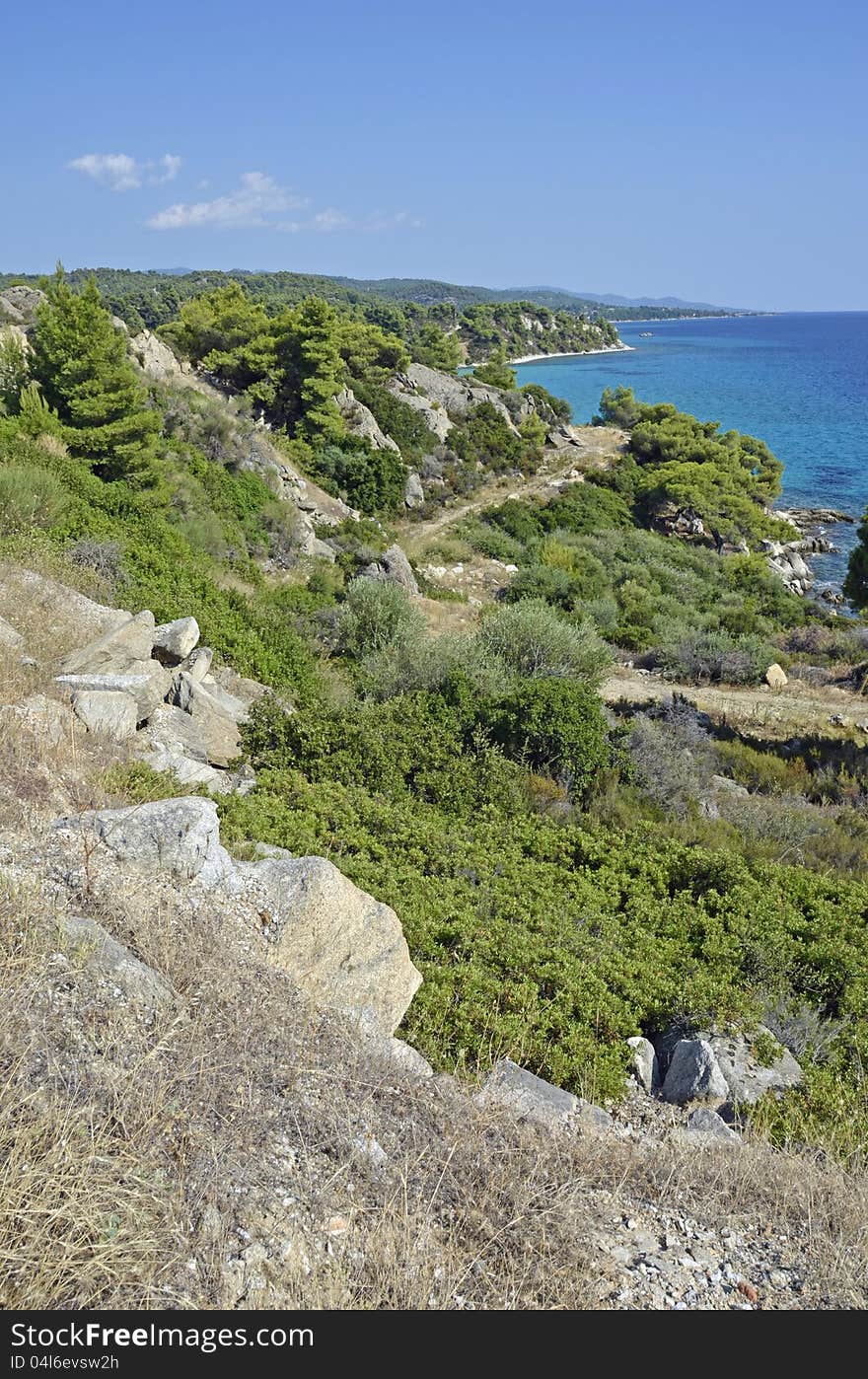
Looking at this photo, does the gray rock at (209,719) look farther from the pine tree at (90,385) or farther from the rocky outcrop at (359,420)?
the rocky outcrop at (359,420)

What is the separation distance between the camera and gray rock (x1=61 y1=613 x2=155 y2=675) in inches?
348

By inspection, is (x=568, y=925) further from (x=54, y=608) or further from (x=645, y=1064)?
(x=54, y=608)

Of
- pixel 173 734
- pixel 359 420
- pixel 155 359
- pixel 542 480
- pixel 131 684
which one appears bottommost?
pixel 173 734

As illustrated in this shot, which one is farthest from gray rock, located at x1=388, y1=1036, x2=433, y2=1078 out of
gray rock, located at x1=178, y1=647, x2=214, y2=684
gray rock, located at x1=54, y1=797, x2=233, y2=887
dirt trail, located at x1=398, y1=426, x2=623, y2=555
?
dirt trail, located at x1=398, y1=426, x2=623, y2=555

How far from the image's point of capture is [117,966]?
152 inches

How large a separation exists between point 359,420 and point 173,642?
24776 mm

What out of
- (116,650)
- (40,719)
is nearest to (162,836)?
(40,719)

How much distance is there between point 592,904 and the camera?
281 inches

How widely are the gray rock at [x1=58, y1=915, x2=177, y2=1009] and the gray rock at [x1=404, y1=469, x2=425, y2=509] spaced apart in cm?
2829

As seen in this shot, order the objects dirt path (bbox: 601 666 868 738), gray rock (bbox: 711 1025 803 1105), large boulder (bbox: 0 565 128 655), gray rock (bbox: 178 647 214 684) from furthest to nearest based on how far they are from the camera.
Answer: dirt path (bbox: 601 666 868 738) → gray rock (bbox: 178 647 214 684) → large boulder (bbox: 0 565 128 655) → gray rock (bbox: 711 1025 803 1105)

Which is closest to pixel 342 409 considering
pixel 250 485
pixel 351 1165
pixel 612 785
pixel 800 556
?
pixel 250 485

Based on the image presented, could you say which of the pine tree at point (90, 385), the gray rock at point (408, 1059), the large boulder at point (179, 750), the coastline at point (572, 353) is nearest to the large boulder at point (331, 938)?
the gray rock at point (408, 1059)

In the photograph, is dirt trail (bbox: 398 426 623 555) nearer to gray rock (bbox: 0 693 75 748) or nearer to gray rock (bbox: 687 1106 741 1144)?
gray rock (bbox: 0 693 75 748)

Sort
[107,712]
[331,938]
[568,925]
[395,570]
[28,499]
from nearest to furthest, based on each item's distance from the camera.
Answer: [331,938] → [568,925] → [107,712] → [28,499] → [395,570]
